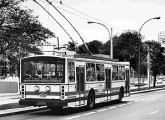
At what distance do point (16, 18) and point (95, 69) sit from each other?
485 centimetres

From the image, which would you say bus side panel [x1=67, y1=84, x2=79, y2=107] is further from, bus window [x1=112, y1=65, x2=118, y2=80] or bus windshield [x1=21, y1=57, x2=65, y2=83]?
bus window [x1=112, y1=65, x2=118, y2=80]

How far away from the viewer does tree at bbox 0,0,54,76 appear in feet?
69.2

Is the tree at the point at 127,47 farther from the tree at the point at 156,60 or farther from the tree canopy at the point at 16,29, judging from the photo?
the tree canopy at the point at 16,29

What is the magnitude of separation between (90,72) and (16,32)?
4425 mm

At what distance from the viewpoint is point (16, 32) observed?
2145cm

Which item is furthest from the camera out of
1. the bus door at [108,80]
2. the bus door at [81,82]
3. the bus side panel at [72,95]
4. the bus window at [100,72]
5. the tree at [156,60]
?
the tree at [156,60]

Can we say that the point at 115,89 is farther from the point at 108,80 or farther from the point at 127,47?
the point at 127,47

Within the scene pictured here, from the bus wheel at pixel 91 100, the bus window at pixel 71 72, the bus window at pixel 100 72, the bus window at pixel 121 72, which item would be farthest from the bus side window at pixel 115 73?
the bus window at pixel 71 72

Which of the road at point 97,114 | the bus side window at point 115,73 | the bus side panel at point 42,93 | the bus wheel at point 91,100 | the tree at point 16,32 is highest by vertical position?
the tree at point 16,32

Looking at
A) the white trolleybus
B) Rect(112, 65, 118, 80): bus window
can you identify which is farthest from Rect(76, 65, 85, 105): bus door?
Rect(112, 65, 118, 80): bus window

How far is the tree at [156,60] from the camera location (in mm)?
66375

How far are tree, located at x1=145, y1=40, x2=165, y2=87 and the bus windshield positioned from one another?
4987cm

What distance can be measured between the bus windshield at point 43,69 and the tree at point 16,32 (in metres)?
2.56

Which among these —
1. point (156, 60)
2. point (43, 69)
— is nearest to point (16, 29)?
point (43, 69)
